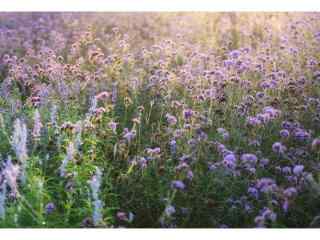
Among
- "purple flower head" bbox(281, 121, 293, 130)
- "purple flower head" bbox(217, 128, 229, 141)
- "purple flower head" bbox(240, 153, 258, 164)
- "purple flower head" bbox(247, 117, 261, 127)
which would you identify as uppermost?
"purple flower head" bbox(247, 117, 261, 127)

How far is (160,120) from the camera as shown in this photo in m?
3.48

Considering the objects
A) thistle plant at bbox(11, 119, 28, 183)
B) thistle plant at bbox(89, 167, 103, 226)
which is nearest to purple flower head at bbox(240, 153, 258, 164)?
thistle plant at bbox(89, 167, 103, 226)

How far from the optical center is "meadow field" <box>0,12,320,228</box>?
3.19 m

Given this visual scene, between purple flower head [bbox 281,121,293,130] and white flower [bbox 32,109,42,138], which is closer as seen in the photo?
white flower [bbox 32,109,42,138]

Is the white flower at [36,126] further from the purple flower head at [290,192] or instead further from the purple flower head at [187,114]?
the purple flower head at [290,192]

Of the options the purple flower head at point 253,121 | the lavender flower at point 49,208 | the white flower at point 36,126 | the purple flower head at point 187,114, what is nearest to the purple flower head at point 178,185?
the purple flower head at point 187,114

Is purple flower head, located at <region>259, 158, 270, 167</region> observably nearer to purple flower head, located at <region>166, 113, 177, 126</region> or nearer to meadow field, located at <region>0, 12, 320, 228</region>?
meadow field, located at <region>0, 12, 320, 228</region>

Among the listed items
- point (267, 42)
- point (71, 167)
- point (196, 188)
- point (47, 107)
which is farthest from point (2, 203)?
point (267, 42)

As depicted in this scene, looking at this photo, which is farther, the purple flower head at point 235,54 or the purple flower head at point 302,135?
the purple flower head at point 235,54

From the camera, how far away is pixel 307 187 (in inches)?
126

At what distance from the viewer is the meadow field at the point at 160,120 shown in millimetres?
3193

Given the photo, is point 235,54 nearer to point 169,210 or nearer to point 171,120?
point 171,120

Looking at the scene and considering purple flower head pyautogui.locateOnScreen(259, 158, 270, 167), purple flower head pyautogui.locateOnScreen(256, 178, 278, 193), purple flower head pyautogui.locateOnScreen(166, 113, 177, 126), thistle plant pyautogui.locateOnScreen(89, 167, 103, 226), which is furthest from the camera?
purple flower head pyautogui.locateOnScreen(166, 113, 177, 126)

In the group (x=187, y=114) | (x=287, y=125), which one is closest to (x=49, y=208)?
(x=187, y=114)
